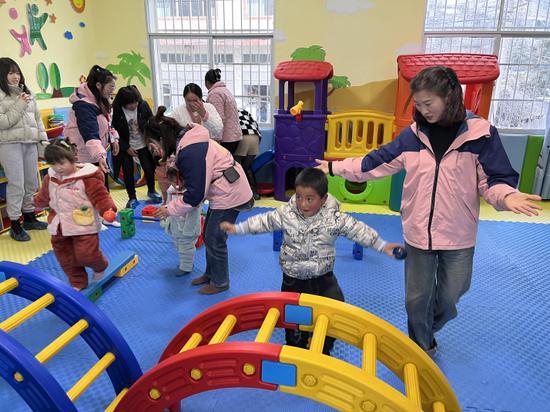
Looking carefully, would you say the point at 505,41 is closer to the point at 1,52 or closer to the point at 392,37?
the point at 392,37

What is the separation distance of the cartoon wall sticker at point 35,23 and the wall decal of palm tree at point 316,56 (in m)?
2.90

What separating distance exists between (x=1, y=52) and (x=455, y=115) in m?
4.36

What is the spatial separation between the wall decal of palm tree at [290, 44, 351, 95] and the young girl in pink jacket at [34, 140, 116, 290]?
11.4 feet

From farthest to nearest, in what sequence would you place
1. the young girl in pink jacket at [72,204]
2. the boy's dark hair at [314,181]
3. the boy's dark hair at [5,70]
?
the boy's dark hair at [5,70] → the young girl in pink jacket at [72,204] → the boy's dark hair at [314,181]

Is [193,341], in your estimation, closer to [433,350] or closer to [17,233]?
[433,350]

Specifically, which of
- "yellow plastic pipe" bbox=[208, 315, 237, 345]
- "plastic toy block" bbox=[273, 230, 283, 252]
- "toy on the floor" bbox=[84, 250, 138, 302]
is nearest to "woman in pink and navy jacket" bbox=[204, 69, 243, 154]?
"plastic toy block" bbox=[273, 230, 283, 252]

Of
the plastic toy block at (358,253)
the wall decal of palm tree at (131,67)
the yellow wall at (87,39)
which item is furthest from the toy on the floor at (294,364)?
the wall decal of palm tree at (131,67)

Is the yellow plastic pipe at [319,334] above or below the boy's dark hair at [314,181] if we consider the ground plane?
below

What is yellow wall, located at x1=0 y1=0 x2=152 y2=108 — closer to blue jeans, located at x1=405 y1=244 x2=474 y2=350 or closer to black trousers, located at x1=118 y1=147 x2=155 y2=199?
black trousers, located at x1=118 y1=147 x2=155 y2=199

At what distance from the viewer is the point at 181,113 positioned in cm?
342

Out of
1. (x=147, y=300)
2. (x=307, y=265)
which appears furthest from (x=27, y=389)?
(x=147, y=300)

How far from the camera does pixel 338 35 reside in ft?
17.2

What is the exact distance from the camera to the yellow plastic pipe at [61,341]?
5.06 feet

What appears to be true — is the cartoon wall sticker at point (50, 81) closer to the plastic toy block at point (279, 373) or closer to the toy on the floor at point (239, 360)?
the toy on the floor at point (239, 360)
